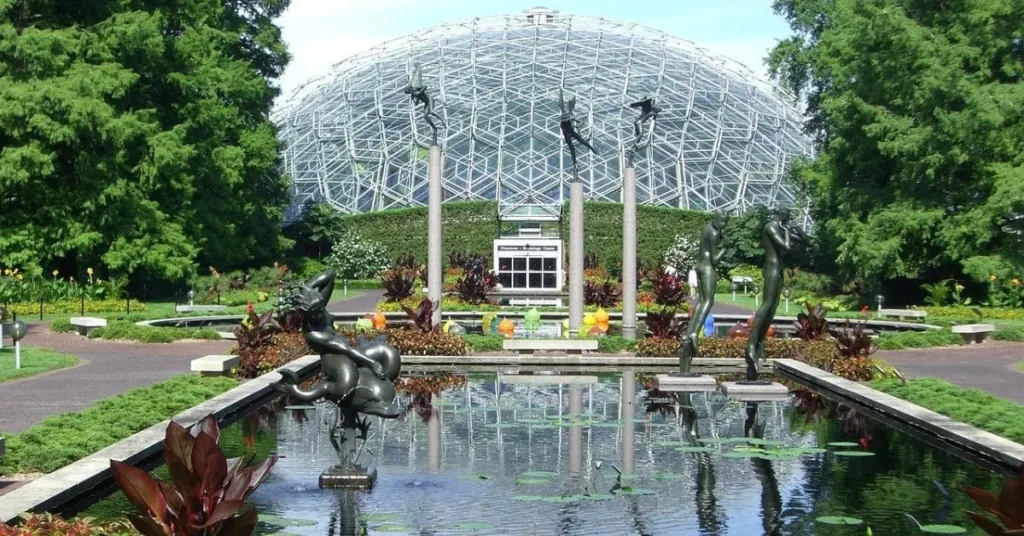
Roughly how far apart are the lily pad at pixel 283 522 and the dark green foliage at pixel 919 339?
16355 mm

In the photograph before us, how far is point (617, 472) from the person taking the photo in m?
9.54

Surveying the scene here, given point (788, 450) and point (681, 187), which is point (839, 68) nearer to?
point (681, 187)

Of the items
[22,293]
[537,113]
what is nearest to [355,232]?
[537,113]

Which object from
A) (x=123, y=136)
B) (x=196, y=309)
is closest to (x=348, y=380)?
(x=196, y=309)

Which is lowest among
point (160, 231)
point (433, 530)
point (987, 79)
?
point (433, 530)

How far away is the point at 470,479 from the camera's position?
9484 mm

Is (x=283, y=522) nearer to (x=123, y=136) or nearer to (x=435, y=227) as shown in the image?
(x=435, y=227)

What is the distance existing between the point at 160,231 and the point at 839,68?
19.8 m

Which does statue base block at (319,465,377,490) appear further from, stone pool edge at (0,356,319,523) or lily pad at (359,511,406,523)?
stone pool edge at (0,356,319,523)

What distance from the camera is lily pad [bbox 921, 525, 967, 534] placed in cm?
766

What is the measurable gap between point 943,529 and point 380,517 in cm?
352

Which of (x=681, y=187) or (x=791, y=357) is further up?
(x=681, y=187)

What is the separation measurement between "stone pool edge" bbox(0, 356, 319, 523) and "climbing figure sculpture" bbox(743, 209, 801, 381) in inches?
244

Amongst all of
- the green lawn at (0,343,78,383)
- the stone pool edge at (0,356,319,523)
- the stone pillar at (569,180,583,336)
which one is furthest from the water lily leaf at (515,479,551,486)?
the stone pillar at (569,180,583,336)
